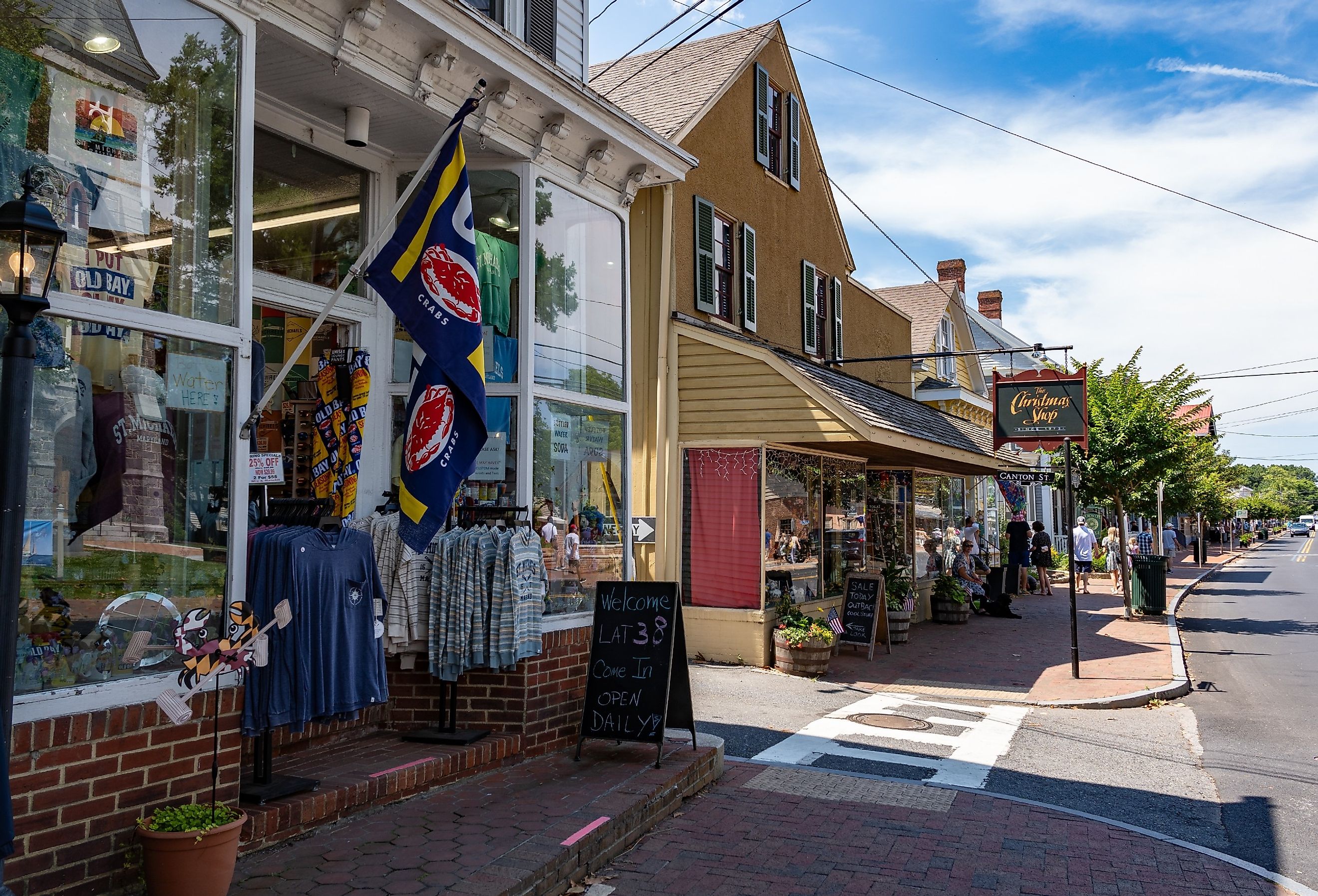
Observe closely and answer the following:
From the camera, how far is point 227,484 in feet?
15.4

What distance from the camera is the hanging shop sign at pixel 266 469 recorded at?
508 centimetres

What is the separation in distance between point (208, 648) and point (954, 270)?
107 feet

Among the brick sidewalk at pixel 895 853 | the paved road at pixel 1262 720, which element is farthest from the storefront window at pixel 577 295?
the paved road at pixel 1262 720

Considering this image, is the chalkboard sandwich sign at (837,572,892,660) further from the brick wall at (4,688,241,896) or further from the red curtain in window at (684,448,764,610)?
the brick wall at (4,688,241,896)

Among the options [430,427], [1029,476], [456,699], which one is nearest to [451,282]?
[430,427]

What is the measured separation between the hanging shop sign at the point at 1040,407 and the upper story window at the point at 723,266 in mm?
3786

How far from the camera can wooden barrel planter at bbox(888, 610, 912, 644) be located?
13977 millimetres

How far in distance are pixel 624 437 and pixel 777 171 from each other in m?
8.21

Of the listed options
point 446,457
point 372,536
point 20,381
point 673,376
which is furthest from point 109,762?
point 673,376

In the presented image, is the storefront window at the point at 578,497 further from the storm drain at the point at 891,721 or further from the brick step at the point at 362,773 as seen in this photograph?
the storm drain at the point at 891,721

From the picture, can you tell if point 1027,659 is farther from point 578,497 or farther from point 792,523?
point 578,497

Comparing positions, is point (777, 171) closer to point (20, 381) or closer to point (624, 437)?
point (624, 437)

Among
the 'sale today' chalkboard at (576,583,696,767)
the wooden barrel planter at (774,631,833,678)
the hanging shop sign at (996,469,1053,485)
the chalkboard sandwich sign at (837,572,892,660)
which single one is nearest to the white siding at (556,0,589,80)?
the 'sale today' chalkboard at (576,583,696,767)

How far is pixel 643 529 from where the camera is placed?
944 cm
